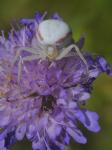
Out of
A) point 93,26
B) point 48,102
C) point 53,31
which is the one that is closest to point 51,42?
point 53,31

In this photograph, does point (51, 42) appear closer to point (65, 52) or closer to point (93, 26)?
point (65, 52)

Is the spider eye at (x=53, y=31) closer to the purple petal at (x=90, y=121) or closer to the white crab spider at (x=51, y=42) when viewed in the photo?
the white crab spider at (x=51, y=42)

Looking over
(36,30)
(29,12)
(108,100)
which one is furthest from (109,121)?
(36,30)

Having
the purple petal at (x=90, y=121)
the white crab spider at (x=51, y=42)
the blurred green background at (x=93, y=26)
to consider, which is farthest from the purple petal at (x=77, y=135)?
the blurred green background at (x=93, y=26)

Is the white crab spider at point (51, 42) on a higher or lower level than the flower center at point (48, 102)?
higher

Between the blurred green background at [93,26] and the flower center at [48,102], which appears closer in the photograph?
the flower center at [48,102]

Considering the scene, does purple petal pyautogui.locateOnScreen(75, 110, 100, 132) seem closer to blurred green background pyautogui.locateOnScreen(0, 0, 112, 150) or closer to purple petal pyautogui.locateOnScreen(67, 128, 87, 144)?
purple petal pyautogui.locateOnScreen(67, 128, 87, 144)
